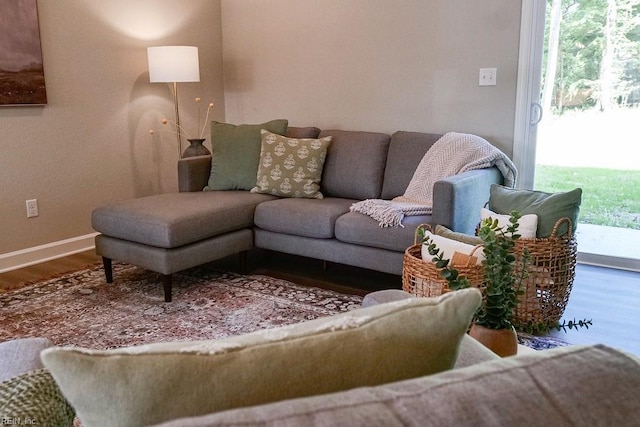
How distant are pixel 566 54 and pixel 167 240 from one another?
2.76 m

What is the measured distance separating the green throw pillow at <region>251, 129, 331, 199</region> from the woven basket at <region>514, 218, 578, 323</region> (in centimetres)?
154

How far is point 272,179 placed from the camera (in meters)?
3.70

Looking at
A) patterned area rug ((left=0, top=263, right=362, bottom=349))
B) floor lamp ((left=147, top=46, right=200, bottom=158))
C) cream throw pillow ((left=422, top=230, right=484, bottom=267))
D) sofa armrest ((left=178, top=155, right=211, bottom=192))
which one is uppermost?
floor lamp ((left=147, top=46, right=200, bottom=158))

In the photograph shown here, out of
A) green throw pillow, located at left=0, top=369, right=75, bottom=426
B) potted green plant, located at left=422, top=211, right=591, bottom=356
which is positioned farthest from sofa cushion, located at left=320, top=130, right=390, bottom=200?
green throw pillow, located at left=0, top=369, right=75, bottom=426

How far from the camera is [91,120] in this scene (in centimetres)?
407

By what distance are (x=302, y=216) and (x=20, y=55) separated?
213 centimetres

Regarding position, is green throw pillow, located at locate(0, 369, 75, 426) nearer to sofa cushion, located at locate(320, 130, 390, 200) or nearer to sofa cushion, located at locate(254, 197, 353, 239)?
sofa cushion, located at locate(254, 197, 353, 239)

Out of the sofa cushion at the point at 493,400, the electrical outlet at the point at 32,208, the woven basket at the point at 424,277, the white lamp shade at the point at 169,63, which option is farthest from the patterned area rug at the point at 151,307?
the sofa cushion at the point at 493,400

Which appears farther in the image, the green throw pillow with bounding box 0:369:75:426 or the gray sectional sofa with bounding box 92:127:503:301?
the gray sectional sofa with bounding box 92:127:503:301

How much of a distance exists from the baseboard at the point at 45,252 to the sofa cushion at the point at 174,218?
0.84m

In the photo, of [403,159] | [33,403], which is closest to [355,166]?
[403,159]

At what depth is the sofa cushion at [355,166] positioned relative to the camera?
3.68 meters

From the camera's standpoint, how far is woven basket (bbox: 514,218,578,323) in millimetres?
2496

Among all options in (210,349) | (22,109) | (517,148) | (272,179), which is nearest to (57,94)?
(22,109)
